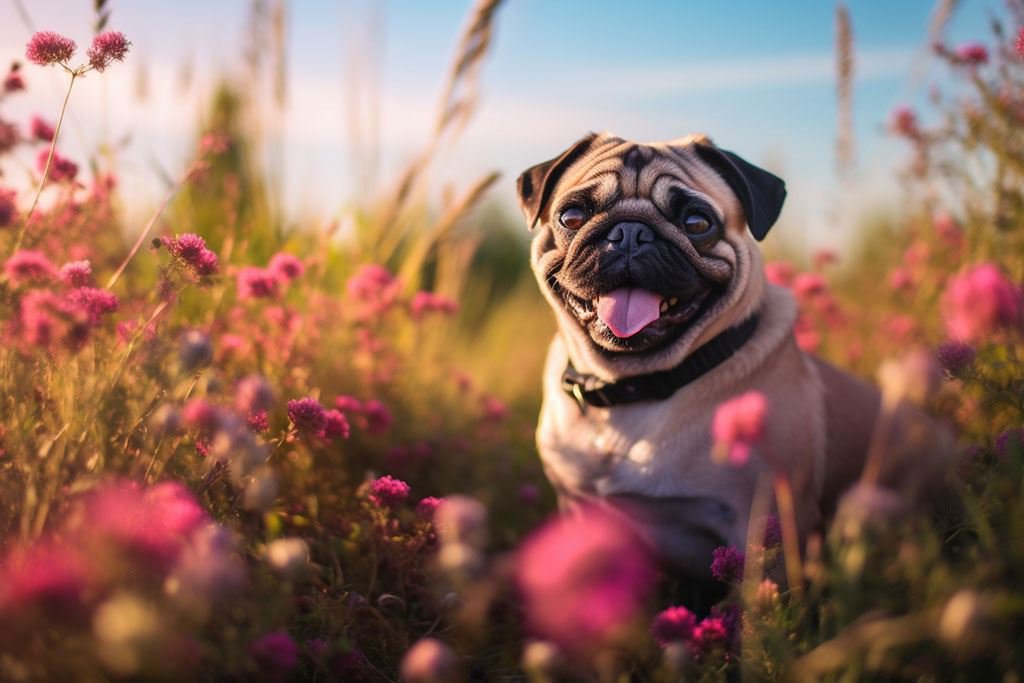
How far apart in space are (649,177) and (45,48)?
1.83m

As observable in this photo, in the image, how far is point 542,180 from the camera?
2930 mm

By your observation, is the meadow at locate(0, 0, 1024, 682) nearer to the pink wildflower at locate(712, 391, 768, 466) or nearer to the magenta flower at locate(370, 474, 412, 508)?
the magenta flower at locate(370, 474, 412, 508)

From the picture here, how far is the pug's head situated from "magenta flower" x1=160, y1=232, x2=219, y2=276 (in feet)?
3.69

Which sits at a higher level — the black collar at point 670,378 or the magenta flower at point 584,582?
the magenta flower at point 584,582

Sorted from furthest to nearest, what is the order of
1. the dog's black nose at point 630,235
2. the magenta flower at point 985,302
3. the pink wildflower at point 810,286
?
1. the pink wildflower at point 810,286
2. the dog's black nose at point 630,235
3. the magenta flower at point 985,302

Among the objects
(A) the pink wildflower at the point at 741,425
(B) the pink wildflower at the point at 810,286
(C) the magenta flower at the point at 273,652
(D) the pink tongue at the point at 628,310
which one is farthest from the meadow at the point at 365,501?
(D) the pink tongue at the point at 628,310

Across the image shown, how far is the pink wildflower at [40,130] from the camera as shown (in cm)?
286

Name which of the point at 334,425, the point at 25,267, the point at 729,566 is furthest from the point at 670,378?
the point at 25,267

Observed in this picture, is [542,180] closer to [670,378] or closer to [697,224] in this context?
[697,224]

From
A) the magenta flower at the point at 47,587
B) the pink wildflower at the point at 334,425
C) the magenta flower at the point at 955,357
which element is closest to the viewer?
the magenta flower at the point at 47,587

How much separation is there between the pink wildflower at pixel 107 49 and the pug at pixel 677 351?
1.41 meters

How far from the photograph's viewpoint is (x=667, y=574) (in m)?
2.92

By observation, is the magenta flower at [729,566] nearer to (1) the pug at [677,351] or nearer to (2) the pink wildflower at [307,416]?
(1) the pug at [677,351]

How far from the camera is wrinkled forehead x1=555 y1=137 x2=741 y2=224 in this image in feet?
8.78
